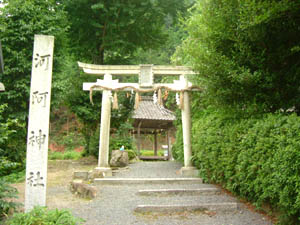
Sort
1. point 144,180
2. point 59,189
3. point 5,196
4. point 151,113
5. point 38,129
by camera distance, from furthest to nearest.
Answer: point 151,113 → point 144,180 → point 59,189 → point 38,129 → point 5,196

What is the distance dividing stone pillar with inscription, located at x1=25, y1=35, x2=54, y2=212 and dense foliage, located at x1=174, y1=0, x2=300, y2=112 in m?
3.22

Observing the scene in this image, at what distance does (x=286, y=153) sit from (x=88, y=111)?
1050cm

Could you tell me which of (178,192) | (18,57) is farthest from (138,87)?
(18,57)

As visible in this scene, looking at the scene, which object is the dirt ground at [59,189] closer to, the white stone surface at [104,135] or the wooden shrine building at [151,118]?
the white stone surface at [104,135]

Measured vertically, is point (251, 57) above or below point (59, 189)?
above

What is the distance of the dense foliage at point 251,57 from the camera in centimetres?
507

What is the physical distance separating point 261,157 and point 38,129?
11.7 ft

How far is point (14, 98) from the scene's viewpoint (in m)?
9.97

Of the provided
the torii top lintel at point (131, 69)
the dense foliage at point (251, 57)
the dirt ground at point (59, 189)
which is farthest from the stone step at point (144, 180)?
the torii top lintel at point (131, 69)

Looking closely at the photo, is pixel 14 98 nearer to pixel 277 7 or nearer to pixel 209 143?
pixel 209 143

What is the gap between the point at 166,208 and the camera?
541 cm

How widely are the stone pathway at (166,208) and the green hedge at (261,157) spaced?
0.37 meters

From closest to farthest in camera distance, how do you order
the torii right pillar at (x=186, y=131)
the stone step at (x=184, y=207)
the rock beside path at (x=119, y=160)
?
1. the stone step at (x=184, y=207)
2. the torii right pillar at (x=186, y=131)
3. the rock beside path at (x=119, y=160)

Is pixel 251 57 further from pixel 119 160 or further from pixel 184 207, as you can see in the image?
pixel 119 160
